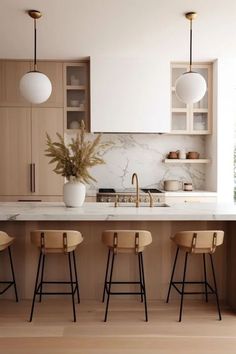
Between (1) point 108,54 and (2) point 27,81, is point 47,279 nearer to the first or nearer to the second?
(2) point 27,81

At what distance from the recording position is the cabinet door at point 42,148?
5387mm

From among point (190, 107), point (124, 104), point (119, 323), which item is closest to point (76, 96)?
point (124, 104)

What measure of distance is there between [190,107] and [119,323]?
329 centimetres

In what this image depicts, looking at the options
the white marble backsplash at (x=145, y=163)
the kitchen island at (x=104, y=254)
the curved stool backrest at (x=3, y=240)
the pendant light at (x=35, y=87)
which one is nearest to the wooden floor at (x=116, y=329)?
the kitchen island at (x=104, y=254)

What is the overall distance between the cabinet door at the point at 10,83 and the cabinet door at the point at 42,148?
0.25m

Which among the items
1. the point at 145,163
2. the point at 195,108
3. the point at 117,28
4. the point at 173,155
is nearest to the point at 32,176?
the point at 145,163

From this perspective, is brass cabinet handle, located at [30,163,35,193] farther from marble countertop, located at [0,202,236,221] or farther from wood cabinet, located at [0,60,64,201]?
marble countertop, located at [0,202,236,221]

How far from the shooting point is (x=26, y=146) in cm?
539

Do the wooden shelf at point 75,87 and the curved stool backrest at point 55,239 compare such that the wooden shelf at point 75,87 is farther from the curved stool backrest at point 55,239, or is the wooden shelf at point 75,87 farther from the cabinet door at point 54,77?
the curved stool backrest at point 55,239

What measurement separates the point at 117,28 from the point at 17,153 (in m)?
2.10

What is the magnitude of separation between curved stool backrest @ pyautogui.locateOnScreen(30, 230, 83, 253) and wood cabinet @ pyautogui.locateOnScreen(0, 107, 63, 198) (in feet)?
7.45

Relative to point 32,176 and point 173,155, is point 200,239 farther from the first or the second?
point 32,176

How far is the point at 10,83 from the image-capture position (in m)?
5.37

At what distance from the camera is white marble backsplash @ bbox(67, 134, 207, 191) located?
5.88m
